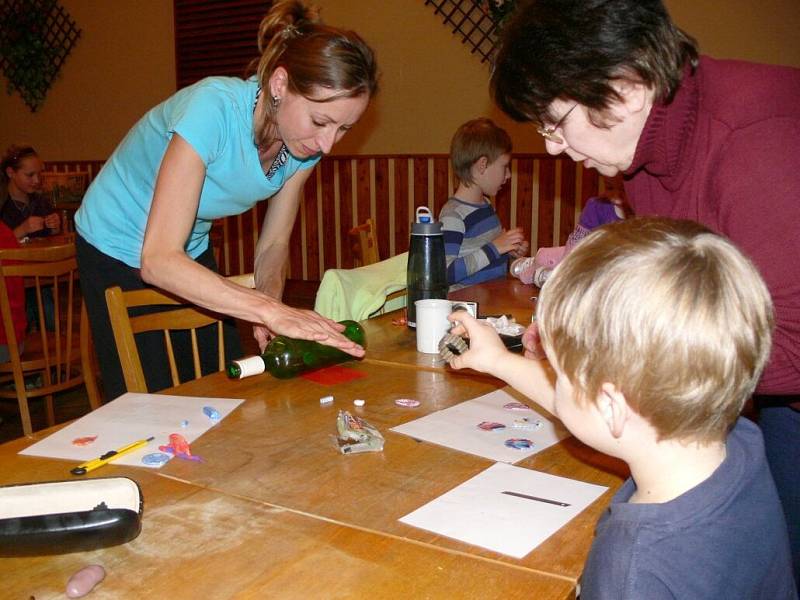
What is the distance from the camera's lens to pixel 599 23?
3.60ft

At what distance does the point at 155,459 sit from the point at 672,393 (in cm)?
75

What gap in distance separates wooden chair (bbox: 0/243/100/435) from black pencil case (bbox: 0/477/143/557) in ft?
6.33

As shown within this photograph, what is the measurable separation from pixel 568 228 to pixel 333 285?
3703mm

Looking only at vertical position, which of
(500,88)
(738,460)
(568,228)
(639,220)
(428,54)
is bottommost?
(568,228)

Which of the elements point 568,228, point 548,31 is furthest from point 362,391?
point 568,228

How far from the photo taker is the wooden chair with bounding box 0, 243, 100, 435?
109 inches

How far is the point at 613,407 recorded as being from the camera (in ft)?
A: 2.72

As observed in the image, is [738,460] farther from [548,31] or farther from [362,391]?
[362,391]

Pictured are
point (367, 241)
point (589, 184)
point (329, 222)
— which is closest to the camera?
point (367, 241)

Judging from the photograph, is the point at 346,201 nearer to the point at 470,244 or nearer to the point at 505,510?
the point at 470,244

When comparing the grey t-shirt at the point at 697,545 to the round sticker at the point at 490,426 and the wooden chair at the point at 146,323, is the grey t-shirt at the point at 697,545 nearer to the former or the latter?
the round sticker at the point at 490,426

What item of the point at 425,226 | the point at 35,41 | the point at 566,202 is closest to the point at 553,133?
the point at 425,226

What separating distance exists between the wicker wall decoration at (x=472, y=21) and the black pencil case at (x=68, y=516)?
502cm

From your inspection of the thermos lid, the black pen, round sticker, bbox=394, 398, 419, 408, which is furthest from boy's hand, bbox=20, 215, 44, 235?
the black pen
